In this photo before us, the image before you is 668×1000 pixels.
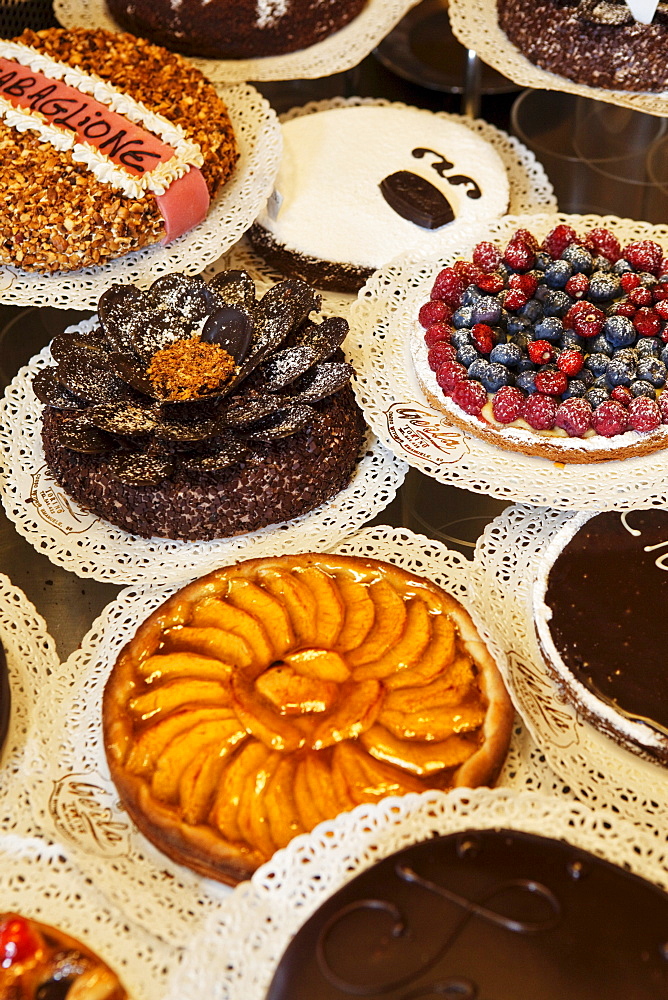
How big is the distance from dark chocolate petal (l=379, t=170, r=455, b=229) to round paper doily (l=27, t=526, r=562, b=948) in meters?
1.06

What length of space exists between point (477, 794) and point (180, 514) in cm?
89

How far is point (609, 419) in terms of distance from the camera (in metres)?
2.15

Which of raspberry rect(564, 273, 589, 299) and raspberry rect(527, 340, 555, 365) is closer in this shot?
raspberry rect(527, 340, 555, 365)

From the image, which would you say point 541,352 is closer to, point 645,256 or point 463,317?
point 463,317

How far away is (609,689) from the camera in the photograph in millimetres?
1853

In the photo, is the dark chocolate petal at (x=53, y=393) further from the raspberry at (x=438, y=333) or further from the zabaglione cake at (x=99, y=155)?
the raspberry at (x=438, y=333)

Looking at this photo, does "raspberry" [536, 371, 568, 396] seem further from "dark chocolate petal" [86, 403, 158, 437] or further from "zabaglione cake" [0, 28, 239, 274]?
"zabaglione cake" [0, 28, 239, 274]

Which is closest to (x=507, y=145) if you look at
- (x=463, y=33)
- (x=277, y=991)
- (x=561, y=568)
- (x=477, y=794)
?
(x=463, y=33)

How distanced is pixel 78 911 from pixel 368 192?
2.14m

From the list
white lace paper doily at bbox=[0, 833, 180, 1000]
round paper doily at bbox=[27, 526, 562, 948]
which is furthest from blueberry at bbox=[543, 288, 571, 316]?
white lace paper doily at bbox=[0, 833, 180, 1000]

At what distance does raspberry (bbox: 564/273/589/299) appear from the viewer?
7.94 feet

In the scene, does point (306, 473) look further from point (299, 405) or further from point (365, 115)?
point (365, 115)

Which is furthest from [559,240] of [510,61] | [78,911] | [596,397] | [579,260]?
[78,911]

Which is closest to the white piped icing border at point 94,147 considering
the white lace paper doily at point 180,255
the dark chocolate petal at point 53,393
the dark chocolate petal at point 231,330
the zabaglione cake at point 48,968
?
the white lace paper doily at point 180,255
